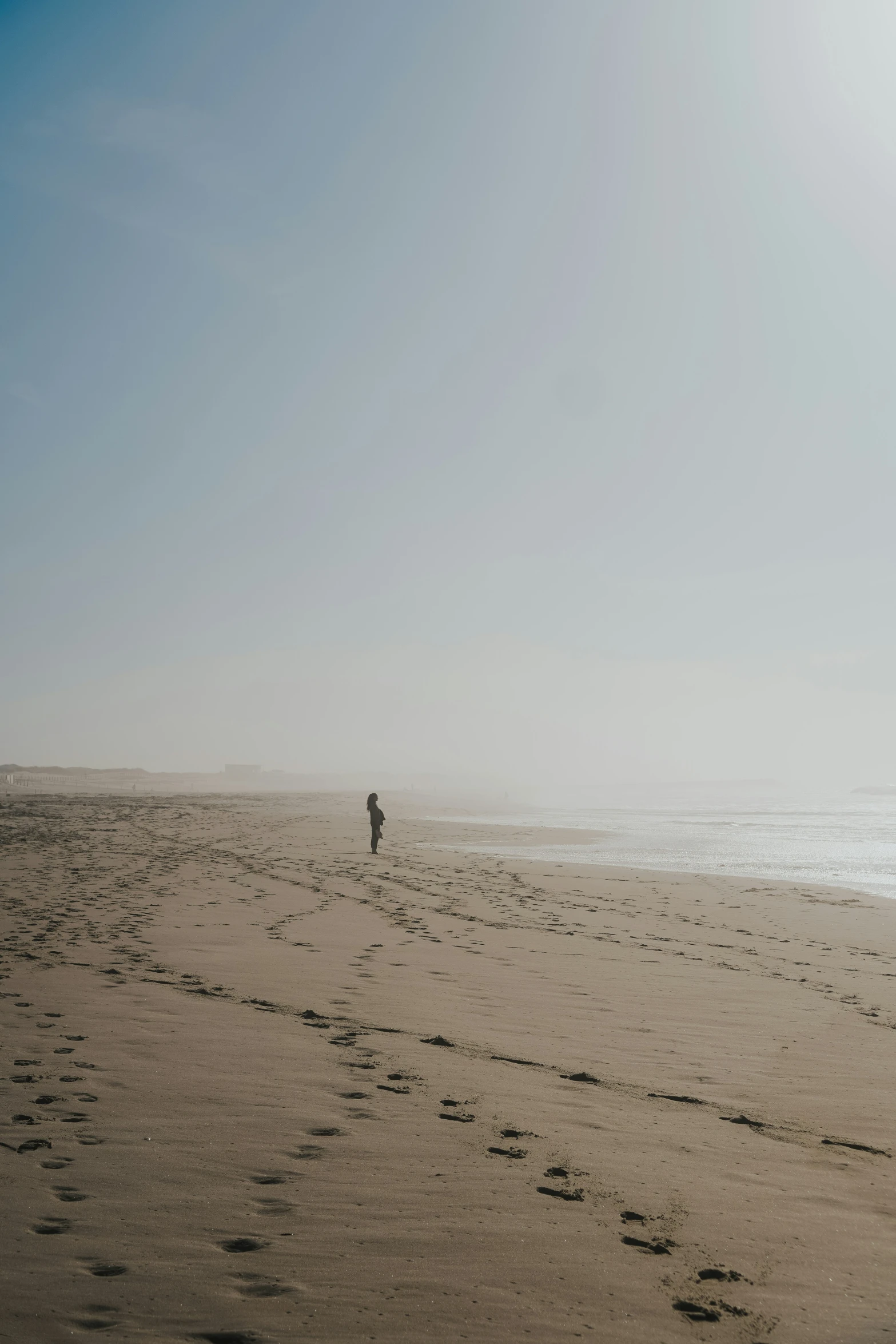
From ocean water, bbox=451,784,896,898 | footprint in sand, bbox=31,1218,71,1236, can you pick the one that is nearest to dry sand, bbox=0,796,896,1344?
footprint in sand, bbox=31,1218,71,1236

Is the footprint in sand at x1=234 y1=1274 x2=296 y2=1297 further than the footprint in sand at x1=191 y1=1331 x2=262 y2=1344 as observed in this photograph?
Yes

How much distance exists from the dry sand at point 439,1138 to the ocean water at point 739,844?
38.9 feet

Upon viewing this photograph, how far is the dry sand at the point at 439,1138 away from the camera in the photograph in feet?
10.6

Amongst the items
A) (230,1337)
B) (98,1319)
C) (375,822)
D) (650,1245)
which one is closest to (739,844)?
(375,822)

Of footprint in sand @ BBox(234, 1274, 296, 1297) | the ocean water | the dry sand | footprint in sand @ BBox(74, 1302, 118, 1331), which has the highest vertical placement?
footprint in sand @ BBox(74, 1302, 118, 1331)

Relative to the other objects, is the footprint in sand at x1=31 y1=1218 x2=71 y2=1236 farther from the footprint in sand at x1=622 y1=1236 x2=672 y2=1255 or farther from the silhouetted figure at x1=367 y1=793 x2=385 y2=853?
the silhouetted figure at x1=367 y1=793 x2=385 y2=853

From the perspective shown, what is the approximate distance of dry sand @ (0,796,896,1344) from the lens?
322 cm

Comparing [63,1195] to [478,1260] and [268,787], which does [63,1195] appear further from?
[268,787]

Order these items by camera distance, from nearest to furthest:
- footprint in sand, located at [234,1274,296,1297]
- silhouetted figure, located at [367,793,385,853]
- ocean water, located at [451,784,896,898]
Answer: footprint in sand, located at [234,1274,296,1297]
ocean water, located at [451,784,896,898]
silhouetted figure, located at [367,793,385,853]

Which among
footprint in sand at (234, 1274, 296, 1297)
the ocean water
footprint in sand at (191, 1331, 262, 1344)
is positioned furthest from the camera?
the ocean water

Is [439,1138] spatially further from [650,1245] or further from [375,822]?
[375,822]

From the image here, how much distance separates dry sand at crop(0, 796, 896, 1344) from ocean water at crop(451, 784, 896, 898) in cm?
1186

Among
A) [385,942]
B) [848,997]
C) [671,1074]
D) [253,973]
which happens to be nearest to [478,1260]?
[671,1074]

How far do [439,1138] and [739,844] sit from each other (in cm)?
2957
